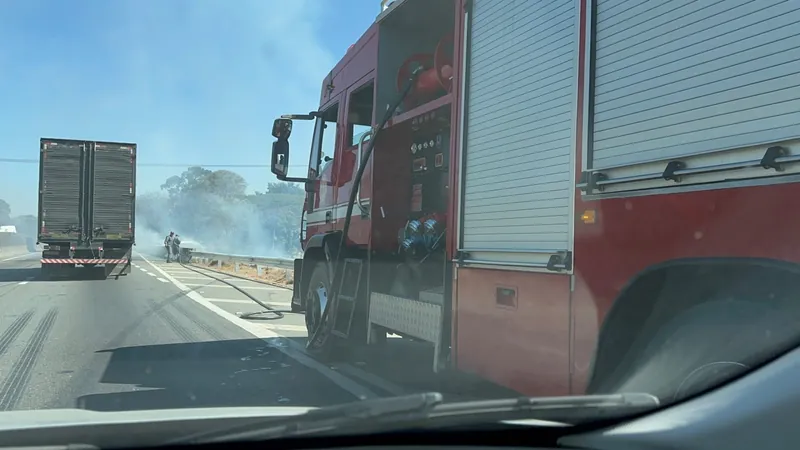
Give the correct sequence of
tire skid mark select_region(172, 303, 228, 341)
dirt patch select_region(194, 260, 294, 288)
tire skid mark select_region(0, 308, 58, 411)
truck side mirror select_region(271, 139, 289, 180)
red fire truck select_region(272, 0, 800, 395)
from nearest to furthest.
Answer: red fire truck select_region(272, 0, 800, 395) → tire skid mark select_region(0, 308, 58, 411) → truck side mirror select_region(271, 139, 289, 180) → tire skid mark select_region(172, 303, 228, 341) → dirt patch select_region(194, 260, 294, 288)

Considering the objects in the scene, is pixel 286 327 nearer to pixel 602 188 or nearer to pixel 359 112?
pixel 359 112

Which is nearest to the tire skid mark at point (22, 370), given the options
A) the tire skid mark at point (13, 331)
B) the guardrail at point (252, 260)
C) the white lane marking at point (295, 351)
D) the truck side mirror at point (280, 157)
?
the tire skid mark at point (13, 331)

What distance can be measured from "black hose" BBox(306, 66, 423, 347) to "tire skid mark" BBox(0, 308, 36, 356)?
347 centimetres

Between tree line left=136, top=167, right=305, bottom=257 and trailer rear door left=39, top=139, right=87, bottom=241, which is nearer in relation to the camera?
trailer rear door left=39, top=139, right=87, bottom=241

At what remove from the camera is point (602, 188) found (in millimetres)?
3338

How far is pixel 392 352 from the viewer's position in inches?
313

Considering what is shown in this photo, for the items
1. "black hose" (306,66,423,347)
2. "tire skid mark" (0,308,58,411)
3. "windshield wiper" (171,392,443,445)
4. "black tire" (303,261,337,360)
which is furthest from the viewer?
"black tire" (303,261,337,360)

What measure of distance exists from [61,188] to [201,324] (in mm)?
12518

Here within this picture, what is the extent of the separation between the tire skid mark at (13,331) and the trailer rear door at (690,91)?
691cm

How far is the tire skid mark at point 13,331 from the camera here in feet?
25.9

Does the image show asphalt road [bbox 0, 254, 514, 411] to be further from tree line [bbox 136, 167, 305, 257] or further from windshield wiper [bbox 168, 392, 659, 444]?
tree line [bbox 136, 167, 305, 257]

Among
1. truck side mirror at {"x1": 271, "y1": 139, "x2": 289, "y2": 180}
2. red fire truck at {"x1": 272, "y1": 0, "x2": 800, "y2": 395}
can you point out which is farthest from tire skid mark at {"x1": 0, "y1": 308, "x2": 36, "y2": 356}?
red fire truck at {"x1": 272, "y1": 0, "x2": 800, "y2": 395}

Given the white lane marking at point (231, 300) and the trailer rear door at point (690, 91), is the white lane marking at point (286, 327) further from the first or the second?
the trailer rear door at point (690, 91)

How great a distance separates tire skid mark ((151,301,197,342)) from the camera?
28.6ft
